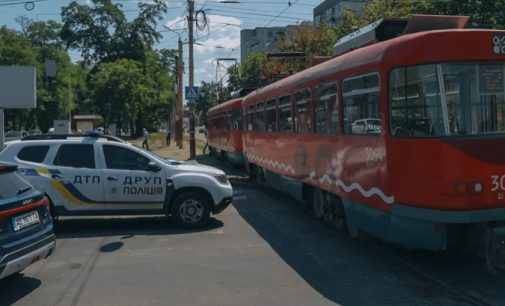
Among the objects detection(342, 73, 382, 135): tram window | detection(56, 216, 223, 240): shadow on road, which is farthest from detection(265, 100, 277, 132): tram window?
detection(342, 73, 382, 135): tram window

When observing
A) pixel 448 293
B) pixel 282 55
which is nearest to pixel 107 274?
pixel 448 293

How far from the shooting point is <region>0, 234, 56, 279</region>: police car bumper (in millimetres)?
6141

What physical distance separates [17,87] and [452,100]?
33.2 m

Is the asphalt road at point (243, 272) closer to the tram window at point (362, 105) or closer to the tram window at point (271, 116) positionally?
the tram window at point (362, 105)

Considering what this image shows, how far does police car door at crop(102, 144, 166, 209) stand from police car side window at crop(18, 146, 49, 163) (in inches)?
40.9

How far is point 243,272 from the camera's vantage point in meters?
7.47

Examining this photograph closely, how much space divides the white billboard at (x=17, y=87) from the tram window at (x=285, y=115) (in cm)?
2654

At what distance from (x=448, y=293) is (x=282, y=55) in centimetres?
1056

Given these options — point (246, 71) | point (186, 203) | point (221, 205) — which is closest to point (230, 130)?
point (221, 205)

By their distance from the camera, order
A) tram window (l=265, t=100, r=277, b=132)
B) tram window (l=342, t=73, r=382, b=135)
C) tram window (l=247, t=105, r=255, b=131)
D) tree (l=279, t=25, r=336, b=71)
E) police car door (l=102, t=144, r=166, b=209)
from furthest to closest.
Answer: tree (l=279, t=25, r=336, b=71) → tram window (l=247, t=105, r=255, b=131) → tram window (l=265, t=100, r=277, b=132) → police car door (l=102, t=144, r=166, b=209) → tram window (l=342, t=73, r=382, b=135)

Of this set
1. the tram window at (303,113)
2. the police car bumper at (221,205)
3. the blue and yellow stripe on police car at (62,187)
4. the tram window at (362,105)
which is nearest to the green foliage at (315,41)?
the tram window at (303,113)

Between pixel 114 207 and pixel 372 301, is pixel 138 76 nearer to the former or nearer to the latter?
pixel 114 207

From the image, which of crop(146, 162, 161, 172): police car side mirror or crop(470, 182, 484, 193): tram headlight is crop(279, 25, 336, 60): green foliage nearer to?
crop(146, 162, 161, 172): police car side mirror

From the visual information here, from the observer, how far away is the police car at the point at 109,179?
10094 millimetres
